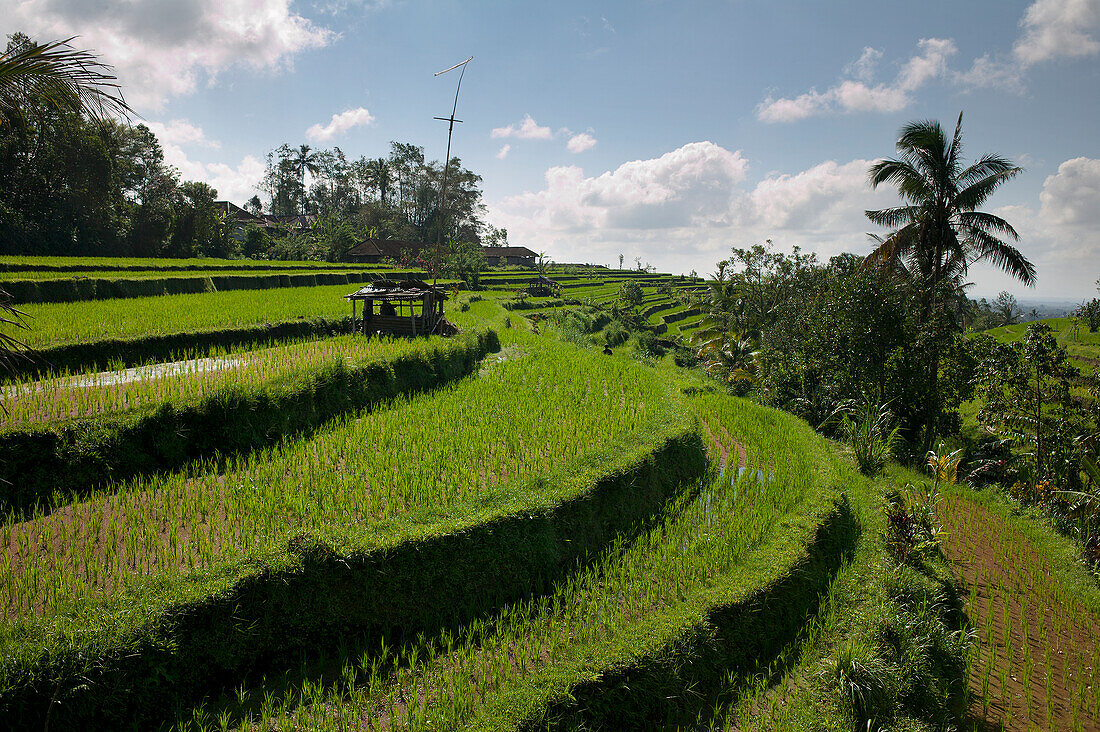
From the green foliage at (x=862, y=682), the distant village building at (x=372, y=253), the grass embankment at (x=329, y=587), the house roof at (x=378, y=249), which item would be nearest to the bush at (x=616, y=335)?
the distant village building at (x=372, y=253)

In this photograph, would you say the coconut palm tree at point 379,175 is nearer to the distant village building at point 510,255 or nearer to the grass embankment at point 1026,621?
the distant village building at point 510,255

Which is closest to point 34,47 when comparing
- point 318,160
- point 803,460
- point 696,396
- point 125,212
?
point 803,460

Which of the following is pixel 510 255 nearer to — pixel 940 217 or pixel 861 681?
pixel 940 217

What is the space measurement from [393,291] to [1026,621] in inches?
504

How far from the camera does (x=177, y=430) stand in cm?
697

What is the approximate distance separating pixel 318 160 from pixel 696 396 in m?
61.9

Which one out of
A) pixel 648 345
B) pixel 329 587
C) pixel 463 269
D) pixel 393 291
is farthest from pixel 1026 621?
pixel 463 269

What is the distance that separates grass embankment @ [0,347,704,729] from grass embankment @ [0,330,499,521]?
1.52 m

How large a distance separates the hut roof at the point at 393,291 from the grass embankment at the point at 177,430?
3.22 m

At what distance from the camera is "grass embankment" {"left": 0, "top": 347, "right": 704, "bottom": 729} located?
3.51m

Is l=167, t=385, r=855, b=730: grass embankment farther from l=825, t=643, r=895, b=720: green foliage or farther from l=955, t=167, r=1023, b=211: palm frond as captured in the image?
l=955, t=167, r=1023, b=211: palm frond

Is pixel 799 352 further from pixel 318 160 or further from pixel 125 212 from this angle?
pixel 318 160

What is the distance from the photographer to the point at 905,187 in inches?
537

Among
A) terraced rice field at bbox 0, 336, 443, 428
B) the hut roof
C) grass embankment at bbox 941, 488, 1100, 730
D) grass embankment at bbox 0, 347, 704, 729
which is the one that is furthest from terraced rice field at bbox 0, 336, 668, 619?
grass embankment at bbox 941, 488, 1100, 730
